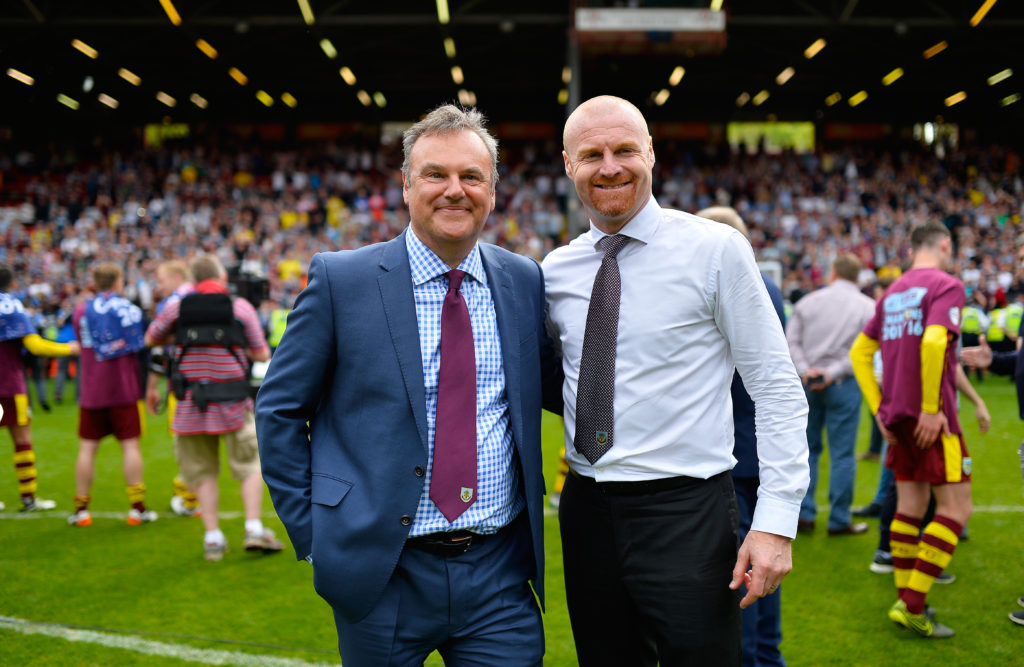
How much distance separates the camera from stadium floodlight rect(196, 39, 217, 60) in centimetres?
2067

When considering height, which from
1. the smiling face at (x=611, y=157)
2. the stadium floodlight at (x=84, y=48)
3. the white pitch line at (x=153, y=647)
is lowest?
the white pitch line at (x=153, y=647)

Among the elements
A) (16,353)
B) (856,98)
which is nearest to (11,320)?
(16,353)

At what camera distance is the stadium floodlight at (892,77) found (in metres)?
24.3

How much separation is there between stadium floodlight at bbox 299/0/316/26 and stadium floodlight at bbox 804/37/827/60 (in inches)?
510

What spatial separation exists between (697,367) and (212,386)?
13.4 ft

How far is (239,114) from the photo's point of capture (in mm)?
29281

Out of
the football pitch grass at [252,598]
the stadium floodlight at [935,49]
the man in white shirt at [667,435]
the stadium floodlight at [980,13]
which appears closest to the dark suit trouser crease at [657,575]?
the man in white shirt at [667,435]

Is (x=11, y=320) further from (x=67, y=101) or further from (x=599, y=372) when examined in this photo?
(x=67, y=101)

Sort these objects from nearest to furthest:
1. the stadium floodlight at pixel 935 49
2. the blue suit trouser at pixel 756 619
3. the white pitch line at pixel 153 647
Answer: the blue suit trouser at pixel 756 619, the white pitch line at pixel 153 647, the stadium floodlight at pixel 935 49

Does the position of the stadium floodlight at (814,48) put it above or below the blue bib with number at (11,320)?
above

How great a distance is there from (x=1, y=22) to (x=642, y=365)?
21.0 metres

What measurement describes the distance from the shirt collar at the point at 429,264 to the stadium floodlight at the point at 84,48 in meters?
22.4

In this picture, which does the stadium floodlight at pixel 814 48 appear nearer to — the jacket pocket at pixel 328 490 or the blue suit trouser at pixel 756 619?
the blue suit trouser at pixel 756 619

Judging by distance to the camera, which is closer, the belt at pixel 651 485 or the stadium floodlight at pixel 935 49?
the belt at pixel 651 485
